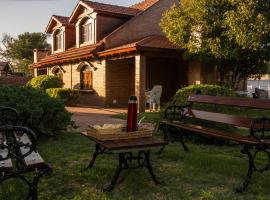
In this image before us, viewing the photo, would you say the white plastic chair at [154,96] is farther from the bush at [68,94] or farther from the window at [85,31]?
the window at [85,31]

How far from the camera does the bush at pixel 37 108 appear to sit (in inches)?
279

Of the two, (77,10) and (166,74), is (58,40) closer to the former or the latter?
(77,10)

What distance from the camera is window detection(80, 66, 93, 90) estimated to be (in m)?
19.4

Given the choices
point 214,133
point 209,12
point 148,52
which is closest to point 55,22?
point 148,52

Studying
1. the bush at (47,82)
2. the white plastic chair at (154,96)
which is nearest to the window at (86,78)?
the bush at (47,82)

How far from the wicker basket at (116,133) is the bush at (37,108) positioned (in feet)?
9.90

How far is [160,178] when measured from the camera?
4727 millimetres

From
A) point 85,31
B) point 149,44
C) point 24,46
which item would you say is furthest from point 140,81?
point 24,46

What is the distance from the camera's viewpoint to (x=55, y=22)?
81.8 feet

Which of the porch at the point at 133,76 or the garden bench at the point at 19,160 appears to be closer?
the garden bench at the point at 19,160

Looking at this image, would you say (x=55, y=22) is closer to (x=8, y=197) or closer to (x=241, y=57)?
(x=241, y=57)

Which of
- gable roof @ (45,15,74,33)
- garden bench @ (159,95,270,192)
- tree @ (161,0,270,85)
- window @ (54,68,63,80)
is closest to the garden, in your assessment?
garden bench @ (159,95,270,192)

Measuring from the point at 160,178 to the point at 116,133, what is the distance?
0.96m

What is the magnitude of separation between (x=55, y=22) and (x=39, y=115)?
19.1m
